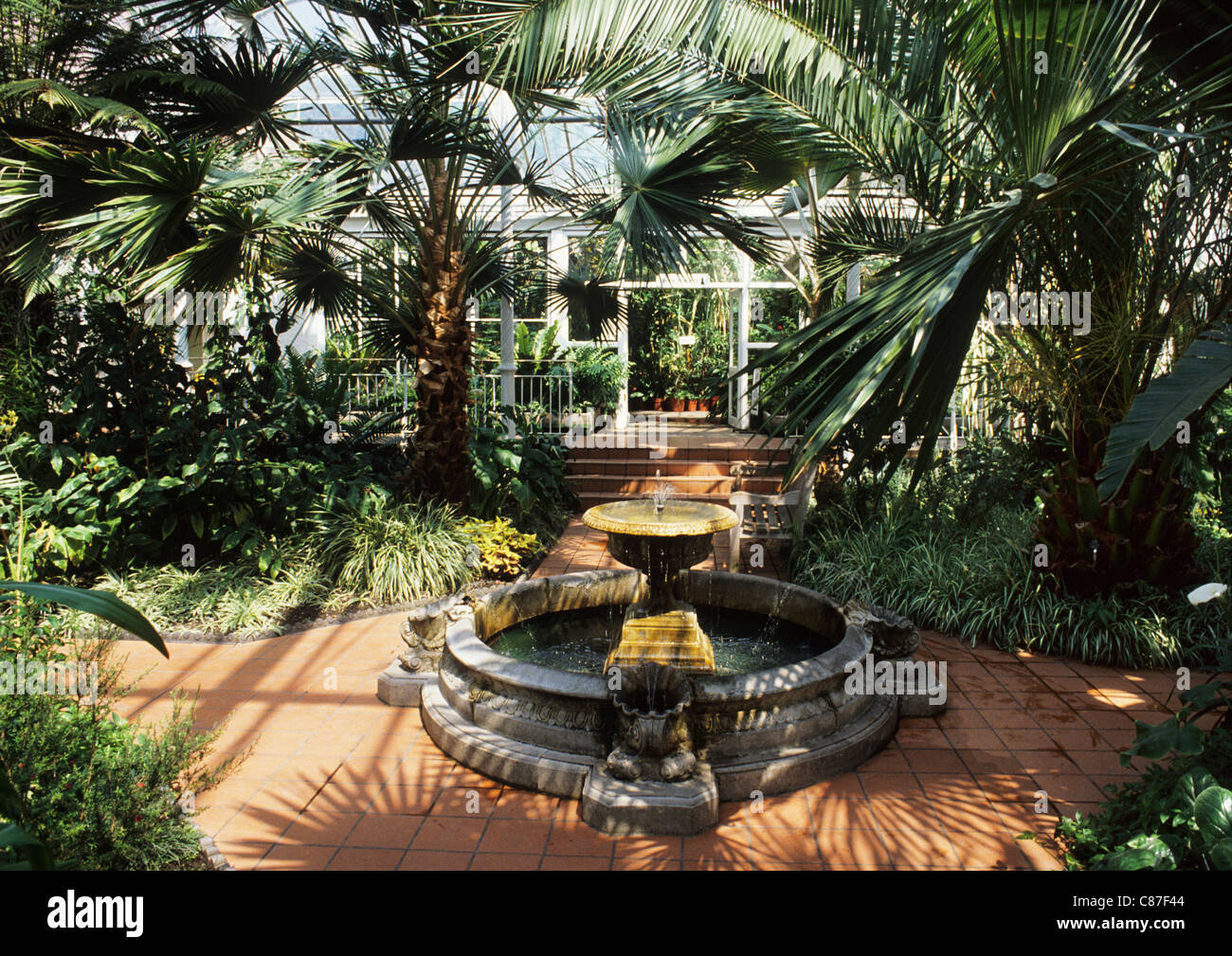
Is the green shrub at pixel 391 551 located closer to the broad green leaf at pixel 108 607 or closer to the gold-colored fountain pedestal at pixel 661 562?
the gold-colored fountain pedestal at pixel 661 562

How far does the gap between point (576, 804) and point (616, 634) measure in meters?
1.91

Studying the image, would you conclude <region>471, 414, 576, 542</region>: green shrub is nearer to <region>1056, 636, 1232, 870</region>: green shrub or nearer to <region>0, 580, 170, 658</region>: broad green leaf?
<region>1056, 636, 1232, 870</region>: green shrub

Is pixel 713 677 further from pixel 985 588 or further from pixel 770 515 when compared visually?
pixel 770 515

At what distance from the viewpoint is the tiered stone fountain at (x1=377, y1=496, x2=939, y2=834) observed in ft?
10.7

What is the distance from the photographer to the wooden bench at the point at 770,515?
671 centimetres

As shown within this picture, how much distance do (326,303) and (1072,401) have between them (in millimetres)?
6092

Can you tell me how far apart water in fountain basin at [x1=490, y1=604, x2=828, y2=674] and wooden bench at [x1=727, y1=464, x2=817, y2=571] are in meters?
1.33

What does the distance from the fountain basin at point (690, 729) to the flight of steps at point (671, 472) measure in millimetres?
5219

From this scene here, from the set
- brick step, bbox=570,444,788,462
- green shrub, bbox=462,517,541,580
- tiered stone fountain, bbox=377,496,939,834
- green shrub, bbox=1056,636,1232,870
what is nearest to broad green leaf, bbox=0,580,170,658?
tiered stone fountain, bbox=377,496,939,834

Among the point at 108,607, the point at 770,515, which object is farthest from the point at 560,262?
the point at 108,607

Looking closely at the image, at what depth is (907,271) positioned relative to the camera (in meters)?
2.49

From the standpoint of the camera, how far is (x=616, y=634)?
5.20m
